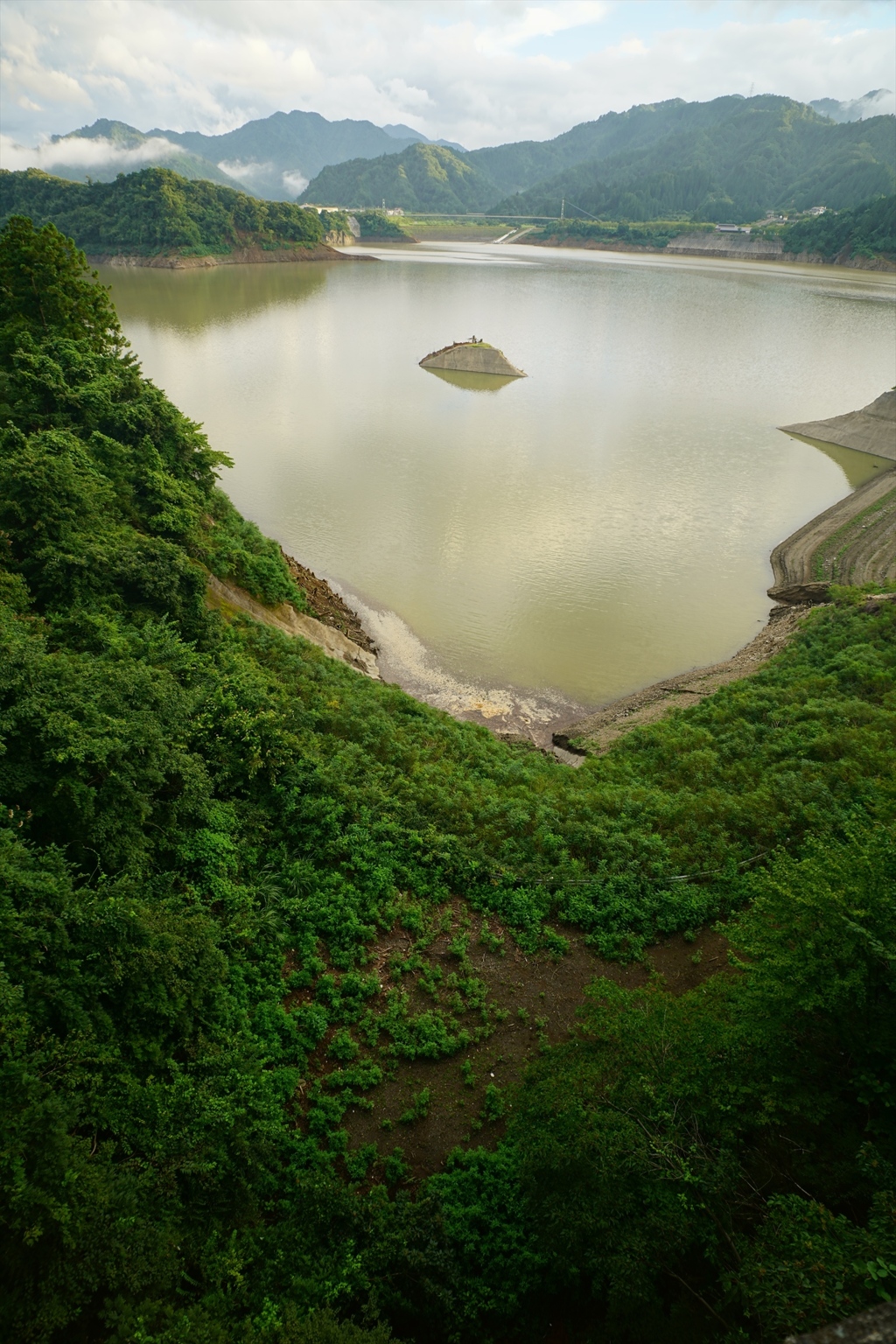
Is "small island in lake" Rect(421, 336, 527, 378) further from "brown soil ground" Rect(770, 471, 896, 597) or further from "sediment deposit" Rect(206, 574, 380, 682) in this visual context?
"sediment deposit" Rect(206, 574, 380, 682)

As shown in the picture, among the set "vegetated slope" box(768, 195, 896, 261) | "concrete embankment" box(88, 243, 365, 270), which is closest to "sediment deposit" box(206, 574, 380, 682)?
"concrete embankment" box(88, 243, 365, 270)

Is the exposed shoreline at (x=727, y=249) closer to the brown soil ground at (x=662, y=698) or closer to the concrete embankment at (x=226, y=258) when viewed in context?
the concrete embankment at (x=226, y=258)

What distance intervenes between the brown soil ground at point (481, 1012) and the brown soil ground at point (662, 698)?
21.3 feet

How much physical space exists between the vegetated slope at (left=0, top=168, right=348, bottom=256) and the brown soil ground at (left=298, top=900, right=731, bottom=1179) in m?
116

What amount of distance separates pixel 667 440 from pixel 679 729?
28.0 meters

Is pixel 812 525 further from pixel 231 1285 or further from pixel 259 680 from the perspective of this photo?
pixel 231 1285

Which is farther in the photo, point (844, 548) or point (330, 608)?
point (844, 548)

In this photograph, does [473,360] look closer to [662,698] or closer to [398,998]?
[662,698]

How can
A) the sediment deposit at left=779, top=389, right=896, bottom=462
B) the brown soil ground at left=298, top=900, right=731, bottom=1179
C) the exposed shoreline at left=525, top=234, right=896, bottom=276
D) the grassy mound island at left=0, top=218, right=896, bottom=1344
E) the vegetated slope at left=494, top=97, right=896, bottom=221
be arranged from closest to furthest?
1. the grassy mound island at left=0, top=218, right=896, bottom=1344
2. the brown soil ground at left=298, top=900, right=731, bottom=1179
3. the sediment deposit at left=779, top=389, right=896, bottom=462
4. the exposed shoreline at left=525, top=234, right=896, bottom=276
5. the vegetated slope at left=494, top=97, right=896, bottom=221

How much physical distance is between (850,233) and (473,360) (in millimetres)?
102000

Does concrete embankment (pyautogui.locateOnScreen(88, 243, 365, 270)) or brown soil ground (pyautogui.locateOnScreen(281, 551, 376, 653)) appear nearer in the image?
brown soil ground (pyautogui.locateOnScreen(281, 551, 376, 653))

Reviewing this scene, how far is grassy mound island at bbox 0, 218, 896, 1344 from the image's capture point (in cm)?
523

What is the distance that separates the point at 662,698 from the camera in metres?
18.4

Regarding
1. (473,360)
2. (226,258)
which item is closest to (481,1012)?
(473,360)
